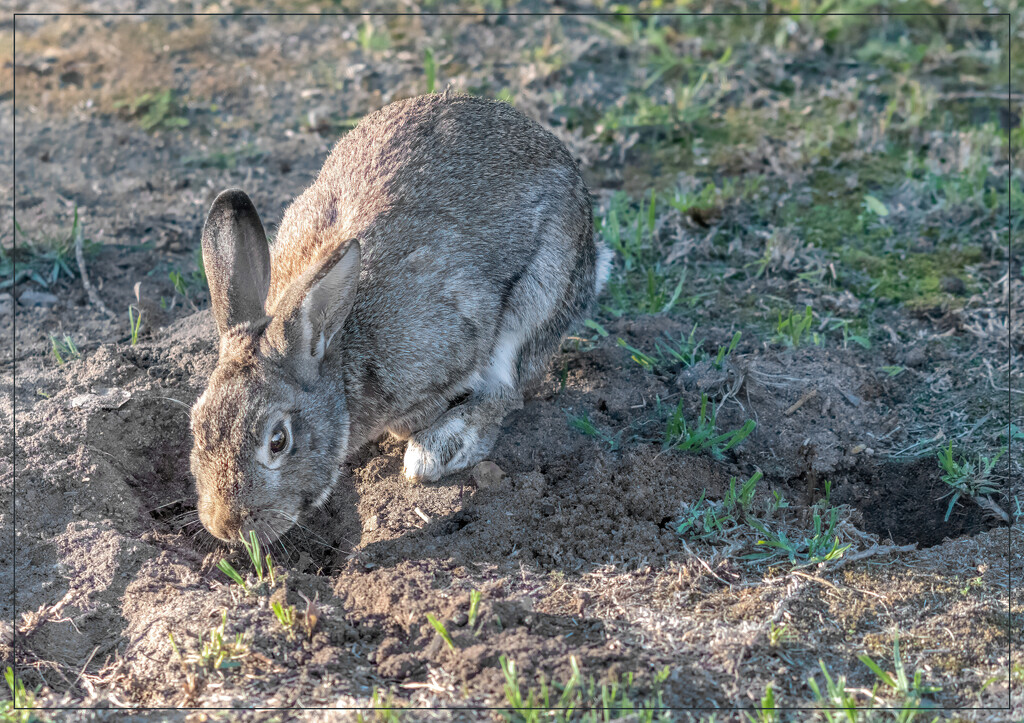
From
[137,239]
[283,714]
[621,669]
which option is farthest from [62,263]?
[621,669]

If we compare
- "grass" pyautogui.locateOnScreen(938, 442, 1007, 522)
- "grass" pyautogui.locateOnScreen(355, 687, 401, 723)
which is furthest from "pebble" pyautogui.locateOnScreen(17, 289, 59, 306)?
"grass" pyautogui.locateOnScreen(938, 442, 1007, 522)

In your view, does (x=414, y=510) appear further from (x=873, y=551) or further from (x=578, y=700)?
(x=873, y=551)

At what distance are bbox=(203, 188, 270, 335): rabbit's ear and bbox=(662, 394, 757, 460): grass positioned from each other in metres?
2.01

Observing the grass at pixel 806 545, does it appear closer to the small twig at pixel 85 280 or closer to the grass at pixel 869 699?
the grass at pixel 869 699

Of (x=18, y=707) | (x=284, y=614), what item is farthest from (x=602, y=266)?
(x=18, y=707)

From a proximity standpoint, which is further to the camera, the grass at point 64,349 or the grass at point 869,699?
the grass at point 64,349

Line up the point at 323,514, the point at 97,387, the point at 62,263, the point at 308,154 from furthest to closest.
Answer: the point at 308,154, the point at 62,263, the point at 97,387, the point at 323,514

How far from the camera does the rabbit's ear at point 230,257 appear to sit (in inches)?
163

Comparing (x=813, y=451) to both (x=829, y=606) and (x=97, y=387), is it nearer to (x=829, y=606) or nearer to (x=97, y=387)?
(x=829, y=606)

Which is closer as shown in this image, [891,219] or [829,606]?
[829,606]

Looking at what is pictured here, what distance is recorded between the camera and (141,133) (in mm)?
7258

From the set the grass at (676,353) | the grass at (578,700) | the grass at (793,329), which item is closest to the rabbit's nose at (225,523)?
the grass at (578,700)

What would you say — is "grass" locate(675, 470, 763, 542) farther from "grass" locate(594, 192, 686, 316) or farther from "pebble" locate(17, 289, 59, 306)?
"pebble" locate(17, 289, 59, 306)

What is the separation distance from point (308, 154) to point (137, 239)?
4.74 ft
